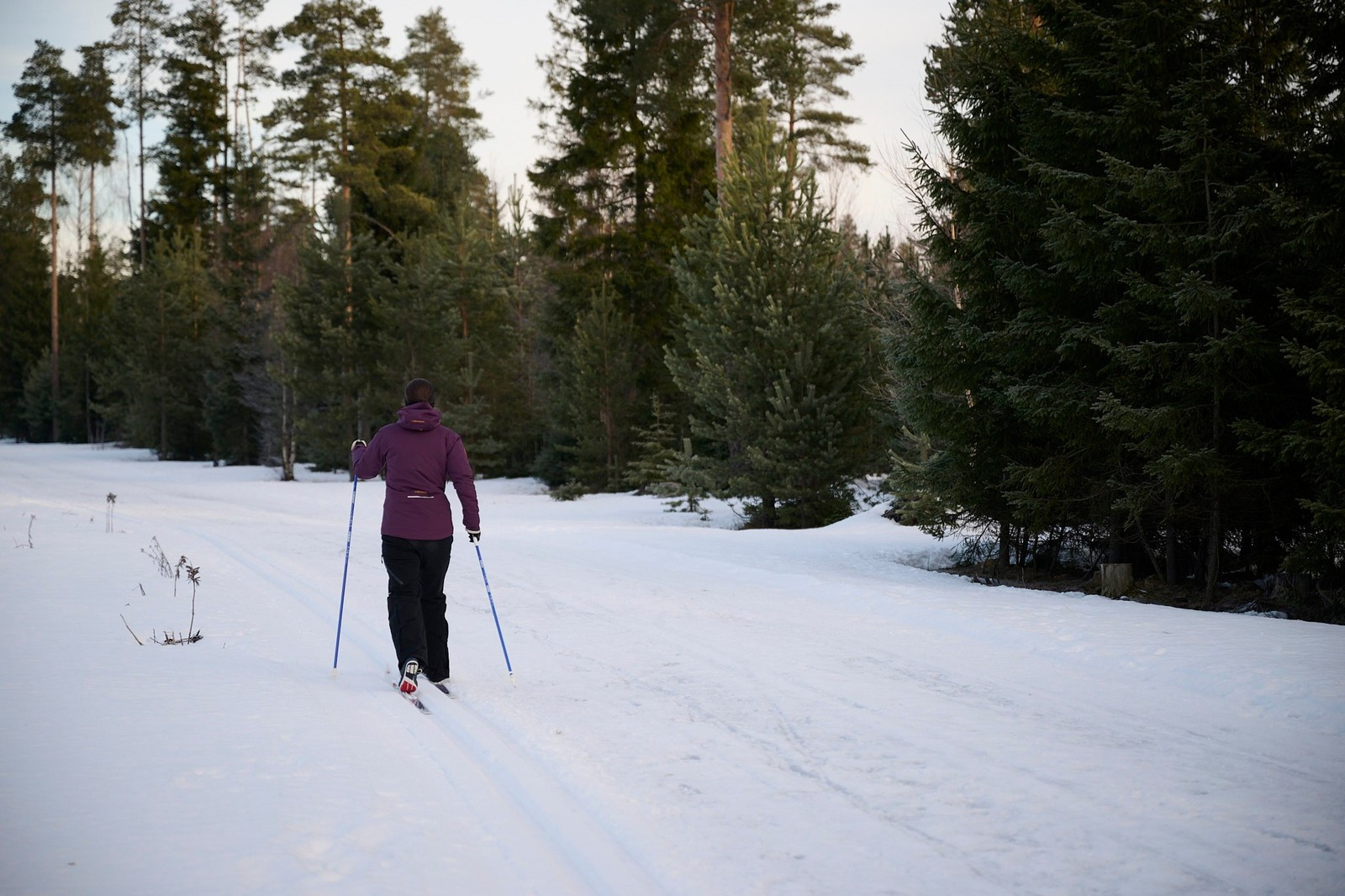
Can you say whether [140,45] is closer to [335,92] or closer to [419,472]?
[335,92]

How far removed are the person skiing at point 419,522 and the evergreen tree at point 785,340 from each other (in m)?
11.4

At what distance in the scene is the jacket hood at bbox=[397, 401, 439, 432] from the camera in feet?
23.6

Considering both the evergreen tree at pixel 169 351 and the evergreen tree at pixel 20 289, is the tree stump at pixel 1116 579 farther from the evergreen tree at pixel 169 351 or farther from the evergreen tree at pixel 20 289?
the evergreen tree at pixel 20 289

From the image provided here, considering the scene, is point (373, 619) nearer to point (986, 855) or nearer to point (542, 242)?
point (986, 855)

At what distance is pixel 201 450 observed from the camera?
165ft

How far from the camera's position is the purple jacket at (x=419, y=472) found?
280 inches

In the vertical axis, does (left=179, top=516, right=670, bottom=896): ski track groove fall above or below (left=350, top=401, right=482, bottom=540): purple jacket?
below

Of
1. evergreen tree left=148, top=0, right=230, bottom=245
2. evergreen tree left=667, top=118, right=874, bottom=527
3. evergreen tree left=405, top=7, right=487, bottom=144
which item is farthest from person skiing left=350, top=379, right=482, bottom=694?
evergreen tree left=148, top=0, right=230, bottom=245

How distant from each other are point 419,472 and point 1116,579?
7.95m

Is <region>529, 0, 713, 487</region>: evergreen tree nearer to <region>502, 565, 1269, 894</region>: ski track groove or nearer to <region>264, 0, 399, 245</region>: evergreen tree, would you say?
<region>264, 0, 399, 245</region>: evergreen tree

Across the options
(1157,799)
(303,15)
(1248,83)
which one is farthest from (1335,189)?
(303,15)

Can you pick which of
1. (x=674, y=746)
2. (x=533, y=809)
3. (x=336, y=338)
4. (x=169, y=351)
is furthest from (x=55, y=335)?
(x=533, y=809)

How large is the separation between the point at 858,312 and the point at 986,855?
15.4 meters

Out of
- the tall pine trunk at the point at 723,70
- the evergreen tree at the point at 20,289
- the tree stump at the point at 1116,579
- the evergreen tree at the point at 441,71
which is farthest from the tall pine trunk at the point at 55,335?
the tree stump at the point at 1116,579
